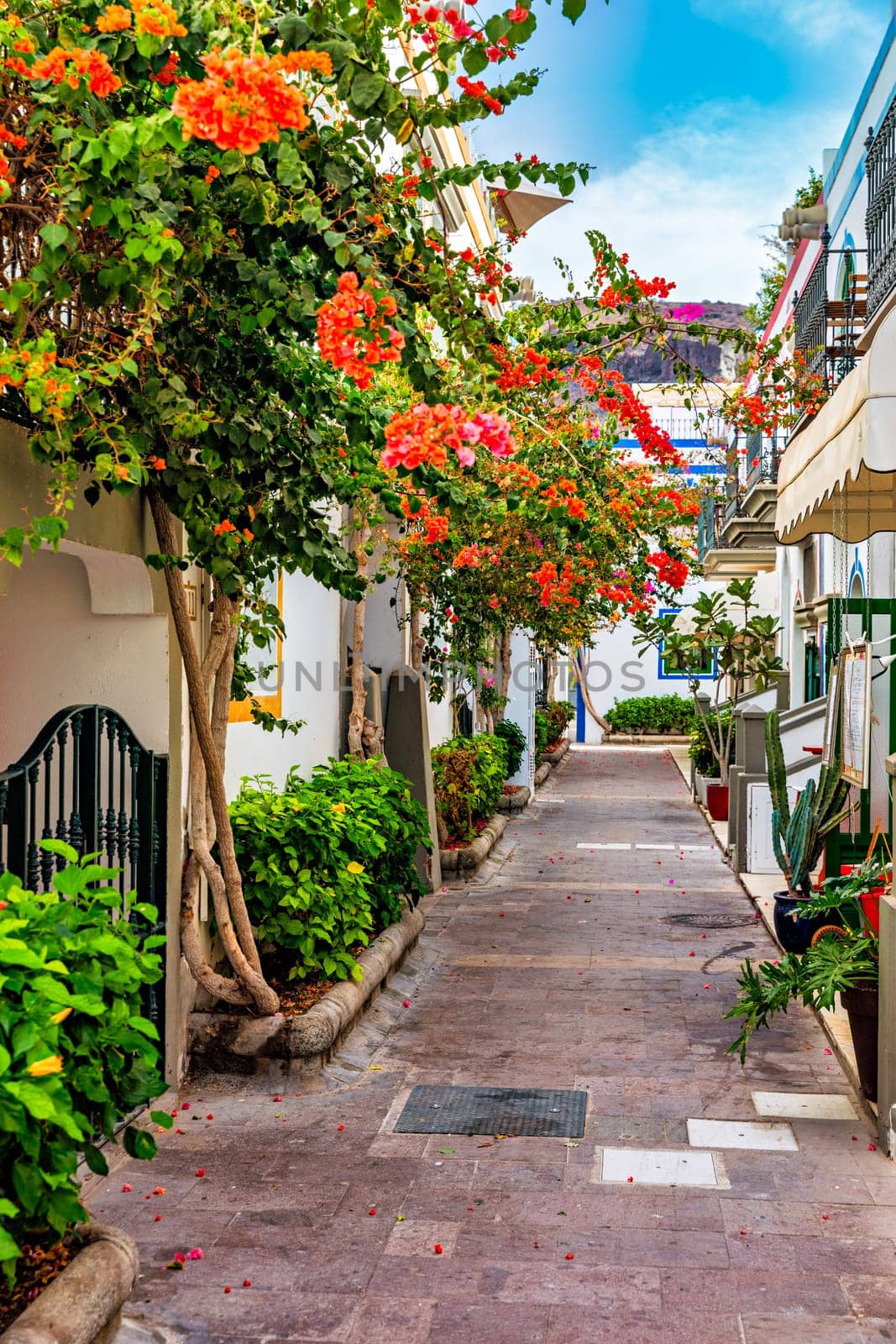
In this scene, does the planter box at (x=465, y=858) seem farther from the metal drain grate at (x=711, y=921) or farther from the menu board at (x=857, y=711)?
the menu board at (x=857, y=711)

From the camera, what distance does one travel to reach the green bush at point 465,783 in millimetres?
13633

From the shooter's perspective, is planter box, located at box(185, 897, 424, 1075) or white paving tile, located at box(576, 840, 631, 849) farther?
white paving tile, located at box(576, 840, 631, 849)

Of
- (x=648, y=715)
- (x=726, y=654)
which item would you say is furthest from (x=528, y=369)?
(x=648, y=715)

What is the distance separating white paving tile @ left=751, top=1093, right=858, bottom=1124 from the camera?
5.93 metres

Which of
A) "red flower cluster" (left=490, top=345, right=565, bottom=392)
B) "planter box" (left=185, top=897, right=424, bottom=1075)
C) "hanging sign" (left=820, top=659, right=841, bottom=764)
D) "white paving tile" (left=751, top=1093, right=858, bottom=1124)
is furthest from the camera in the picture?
"red flower cluster" (left=490, top=345, right=565, bottom=392)

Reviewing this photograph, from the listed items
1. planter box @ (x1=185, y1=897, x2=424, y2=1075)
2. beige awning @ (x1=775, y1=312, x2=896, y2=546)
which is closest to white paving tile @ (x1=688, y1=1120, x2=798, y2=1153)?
planter box @ (x1=185, y1=897, x2=424, y2=1075)

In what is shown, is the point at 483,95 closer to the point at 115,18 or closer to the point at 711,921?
the point at 115,18

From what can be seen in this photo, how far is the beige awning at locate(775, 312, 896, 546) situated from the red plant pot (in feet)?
26.4

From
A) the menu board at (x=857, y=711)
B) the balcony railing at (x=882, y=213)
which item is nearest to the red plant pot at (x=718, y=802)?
the balcony railing at (x=882, y=213)

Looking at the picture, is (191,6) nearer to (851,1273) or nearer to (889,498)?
(851,1273)

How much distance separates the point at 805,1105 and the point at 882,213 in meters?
7.76

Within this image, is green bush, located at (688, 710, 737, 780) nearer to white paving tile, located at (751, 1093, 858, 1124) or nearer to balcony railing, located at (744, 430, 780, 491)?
balcony railing, located at (744, 430, 780, 491)

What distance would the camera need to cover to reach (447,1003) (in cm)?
808

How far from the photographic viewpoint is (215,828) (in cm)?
647
